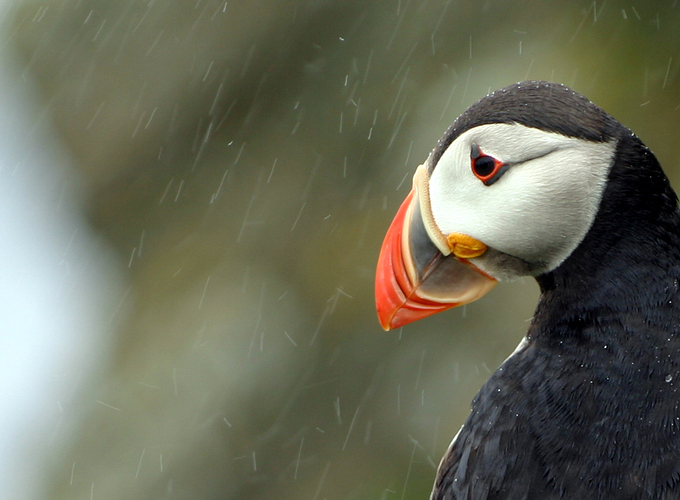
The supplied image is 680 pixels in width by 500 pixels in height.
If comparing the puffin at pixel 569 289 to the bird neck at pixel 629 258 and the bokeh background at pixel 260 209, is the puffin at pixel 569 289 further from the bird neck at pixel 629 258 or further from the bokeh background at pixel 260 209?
the bokeh background at pixel 260 209

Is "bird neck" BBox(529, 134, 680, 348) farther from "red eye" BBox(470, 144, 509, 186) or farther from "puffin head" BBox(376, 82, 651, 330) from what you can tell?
"red eye" BBox(470, 144, 509, 186)

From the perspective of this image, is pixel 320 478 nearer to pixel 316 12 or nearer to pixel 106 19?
pixel 316 12

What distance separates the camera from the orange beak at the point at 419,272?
1851 millimetres

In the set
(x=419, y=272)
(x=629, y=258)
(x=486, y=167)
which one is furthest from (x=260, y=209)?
(x=629, y=258)

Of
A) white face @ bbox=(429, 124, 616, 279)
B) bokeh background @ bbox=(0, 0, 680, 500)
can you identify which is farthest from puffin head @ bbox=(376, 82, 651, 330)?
bokeh background @ bbox=(0, 0, 680, 500)

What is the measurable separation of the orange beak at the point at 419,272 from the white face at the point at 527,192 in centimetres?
7

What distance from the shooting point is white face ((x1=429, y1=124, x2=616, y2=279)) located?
1611 millimetres

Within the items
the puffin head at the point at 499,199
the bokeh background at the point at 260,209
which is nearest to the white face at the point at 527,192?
the puffin head at the point at 499,199

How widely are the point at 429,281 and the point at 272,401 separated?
119 inches

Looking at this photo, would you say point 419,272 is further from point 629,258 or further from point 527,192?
point 629,258

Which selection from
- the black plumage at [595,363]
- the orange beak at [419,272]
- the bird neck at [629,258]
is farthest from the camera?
the orange beak at [419,272]

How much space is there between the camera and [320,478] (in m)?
4.58

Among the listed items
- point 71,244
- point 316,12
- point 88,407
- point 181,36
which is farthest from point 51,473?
point 316,12

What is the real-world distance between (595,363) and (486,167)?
17.9 inches
